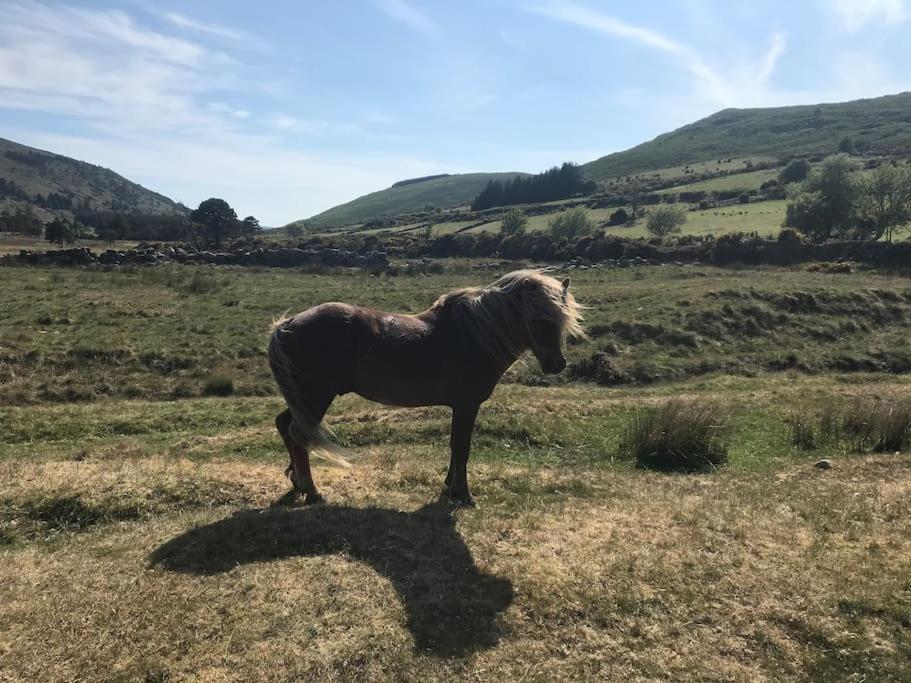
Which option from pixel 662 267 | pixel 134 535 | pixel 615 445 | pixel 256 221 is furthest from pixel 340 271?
pixel 256 221

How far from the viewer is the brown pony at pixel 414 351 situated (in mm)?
6641

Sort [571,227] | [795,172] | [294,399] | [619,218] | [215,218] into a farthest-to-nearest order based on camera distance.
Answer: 1. [795,172]
2. [619,218]
3. [215,218]
4. [571,227]
5. [294,399]

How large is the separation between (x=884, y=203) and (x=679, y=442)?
62438mm

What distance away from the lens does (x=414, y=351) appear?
6820mm

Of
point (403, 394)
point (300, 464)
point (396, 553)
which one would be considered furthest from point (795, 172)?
point (396, 553)

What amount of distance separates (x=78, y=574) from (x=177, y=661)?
5.46 feet

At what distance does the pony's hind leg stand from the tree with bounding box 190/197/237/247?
82907mm

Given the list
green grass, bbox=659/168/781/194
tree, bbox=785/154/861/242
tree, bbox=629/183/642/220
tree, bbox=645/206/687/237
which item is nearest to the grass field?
tree, bbox=785/154/861/242

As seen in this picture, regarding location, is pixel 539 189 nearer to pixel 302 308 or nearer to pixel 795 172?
pixel 795 172

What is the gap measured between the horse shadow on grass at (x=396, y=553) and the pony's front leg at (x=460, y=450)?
0.53m

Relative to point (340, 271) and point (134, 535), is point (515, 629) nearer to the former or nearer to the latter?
point (134, 535)

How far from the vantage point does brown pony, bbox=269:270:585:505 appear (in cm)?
664

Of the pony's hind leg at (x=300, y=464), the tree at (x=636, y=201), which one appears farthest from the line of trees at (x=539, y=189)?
the pony's hind leg at (x=300, y=464)

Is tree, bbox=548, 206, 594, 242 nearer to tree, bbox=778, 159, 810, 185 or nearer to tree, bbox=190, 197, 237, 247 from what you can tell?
tree, bbox=190, 197, 237, 247
